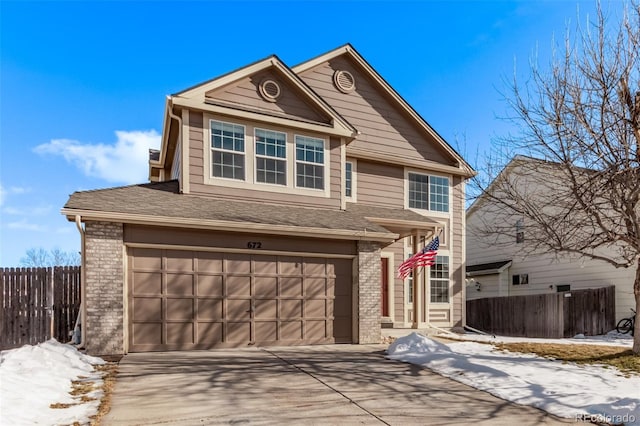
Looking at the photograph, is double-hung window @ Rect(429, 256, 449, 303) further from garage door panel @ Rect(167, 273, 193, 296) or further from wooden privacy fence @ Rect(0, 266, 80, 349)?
wooden privacy fence @ Rect(0, 266, 80, 349)

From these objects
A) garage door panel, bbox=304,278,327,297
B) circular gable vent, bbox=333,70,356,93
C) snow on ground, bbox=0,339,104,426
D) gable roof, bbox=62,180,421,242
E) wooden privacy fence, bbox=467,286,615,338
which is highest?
circular gable vent, bbox=333,70,356,93

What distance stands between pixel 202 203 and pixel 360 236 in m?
4.03

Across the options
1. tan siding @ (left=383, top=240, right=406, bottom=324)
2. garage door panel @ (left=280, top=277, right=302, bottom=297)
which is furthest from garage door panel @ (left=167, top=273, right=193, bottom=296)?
tan siding @ (left=383, top=240, right=406, bottom=324)

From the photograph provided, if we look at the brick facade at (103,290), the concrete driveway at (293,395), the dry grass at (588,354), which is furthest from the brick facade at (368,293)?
the brick facade at (103,290)

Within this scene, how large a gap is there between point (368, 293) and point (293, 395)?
561 cm

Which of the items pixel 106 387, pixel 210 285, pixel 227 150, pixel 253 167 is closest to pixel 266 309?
pixel 210 285

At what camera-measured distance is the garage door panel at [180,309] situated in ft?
32.6

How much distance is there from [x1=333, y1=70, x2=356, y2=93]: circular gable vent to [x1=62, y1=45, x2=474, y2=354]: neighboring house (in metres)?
0.16

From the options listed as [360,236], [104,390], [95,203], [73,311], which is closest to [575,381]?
[360,236]

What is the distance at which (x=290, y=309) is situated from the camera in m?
11.1

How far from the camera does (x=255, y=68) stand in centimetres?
1234

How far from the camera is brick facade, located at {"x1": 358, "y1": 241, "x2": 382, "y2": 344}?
11688 millimetres

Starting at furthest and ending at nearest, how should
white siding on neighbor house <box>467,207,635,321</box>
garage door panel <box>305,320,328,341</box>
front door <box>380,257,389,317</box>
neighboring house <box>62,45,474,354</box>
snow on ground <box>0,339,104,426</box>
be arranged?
white siding on neighbor house <box>467,207,635,321</box>, front door <box>380,257,389,317</box>, garage door panel <box>305,320,328,341</box>, neighboring house <box>62,45,474,354</box>, snow on ground <box>0,339,104,426</box>

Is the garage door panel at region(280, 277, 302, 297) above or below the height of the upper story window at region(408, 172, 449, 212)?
below
